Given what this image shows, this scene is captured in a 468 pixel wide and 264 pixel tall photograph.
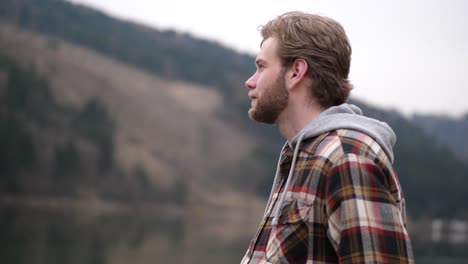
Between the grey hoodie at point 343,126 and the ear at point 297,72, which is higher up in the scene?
the ear at point 297,72

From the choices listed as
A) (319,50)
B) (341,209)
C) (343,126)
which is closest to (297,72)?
(319,50)

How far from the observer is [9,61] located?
89.1 metres

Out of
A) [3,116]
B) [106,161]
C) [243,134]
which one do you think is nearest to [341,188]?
[3,116]

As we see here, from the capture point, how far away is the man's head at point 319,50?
282 cm

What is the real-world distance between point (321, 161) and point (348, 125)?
0.16 meters

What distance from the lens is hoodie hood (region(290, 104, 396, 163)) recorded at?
8.88ft

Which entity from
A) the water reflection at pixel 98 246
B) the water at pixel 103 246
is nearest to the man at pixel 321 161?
the water at pixel 103 246

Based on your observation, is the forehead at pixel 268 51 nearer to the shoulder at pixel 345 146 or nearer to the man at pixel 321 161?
the man at pixel 321 161

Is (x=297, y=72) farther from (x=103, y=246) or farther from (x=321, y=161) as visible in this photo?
(x=103, y=246)

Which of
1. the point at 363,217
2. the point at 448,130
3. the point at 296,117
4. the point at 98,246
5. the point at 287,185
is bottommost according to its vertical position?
the point at 363,217

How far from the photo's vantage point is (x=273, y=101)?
2.94 metres

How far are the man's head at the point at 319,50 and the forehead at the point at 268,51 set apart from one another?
19 mm

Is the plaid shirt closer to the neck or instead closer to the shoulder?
the shoulder

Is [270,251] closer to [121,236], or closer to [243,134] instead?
[121,236]
